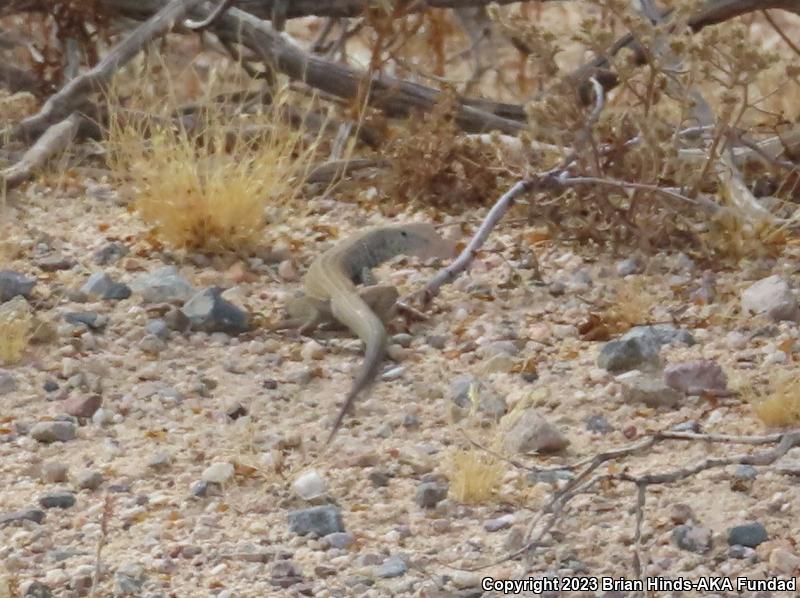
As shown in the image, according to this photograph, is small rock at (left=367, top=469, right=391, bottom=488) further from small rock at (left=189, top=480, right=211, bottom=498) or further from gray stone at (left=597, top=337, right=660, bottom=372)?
gray stone at (left=597, top=337, right=660, bottom=372)

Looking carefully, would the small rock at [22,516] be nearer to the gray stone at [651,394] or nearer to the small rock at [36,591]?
the small rock at [36,591]

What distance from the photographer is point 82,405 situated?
13.7 ft

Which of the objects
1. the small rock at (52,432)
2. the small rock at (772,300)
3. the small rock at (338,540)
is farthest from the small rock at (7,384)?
the small rock at (772,300)

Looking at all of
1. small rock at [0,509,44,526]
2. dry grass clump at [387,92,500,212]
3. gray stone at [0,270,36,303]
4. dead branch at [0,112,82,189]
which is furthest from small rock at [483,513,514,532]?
dead branch at [0,112,82,189]

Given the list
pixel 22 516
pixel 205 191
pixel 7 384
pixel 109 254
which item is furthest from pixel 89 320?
pixel 22 516

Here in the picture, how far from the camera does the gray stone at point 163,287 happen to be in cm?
498

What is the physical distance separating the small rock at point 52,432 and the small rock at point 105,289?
1.03 meters

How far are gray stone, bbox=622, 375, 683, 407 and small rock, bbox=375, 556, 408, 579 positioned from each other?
107cm

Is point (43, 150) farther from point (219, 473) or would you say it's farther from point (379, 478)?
point (379, 478)

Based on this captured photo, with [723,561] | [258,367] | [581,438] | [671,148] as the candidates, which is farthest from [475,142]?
[723,561]

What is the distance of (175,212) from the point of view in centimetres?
537

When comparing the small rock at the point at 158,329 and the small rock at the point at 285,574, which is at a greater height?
the small rock at the point at 285,574

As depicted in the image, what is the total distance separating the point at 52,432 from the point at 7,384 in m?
0.40

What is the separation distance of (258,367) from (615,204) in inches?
60.9
